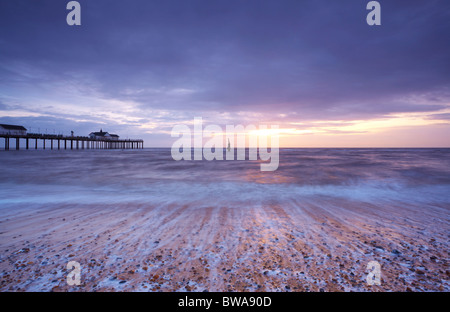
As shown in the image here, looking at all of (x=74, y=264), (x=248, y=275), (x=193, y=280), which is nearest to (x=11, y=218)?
(x=74, y=264)

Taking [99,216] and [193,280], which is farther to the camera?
[99,216]

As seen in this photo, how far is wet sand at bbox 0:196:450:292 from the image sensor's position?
3.18 metres

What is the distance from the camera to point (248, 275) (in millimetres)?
3326

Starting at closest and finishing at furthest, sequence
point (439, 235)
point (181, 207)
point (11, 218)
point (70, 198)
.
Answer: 1. point (439, 235)
2. point (11, 218)
3. point (181, 207)
4. point (70, 198)

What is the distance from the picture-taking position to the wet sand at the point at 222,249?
3182mm

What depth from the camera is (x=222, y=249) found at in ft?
13.8

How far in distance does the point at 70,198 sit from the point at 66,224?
4.06 metres

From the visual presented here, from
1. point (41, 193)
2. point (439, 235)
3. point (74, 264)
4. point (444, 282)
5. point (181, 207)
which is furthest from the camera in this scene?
point (41, 193)

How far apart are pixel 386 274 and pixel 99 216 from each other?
23.9 feet
